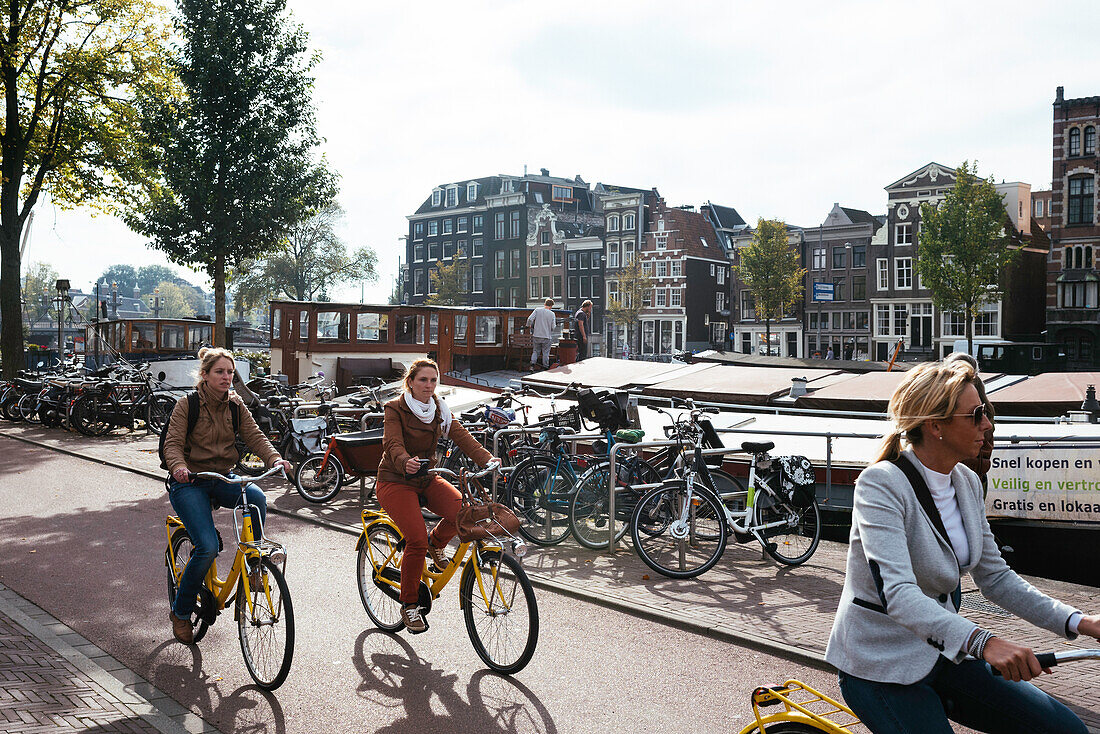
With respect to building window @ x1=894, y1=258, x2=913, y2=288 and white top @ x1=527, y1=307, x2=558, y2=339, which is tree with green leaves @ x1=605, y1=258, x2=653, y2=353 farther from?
white top @ x1=527, y1=307, x2=558, y2=339

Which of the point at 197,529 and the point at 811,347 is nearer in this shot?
the point at 197,529

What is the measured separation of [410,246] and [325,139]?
182ft

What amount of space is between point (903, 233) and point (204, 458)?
172 feet

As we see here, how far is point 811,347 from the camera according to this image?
58.2 metres

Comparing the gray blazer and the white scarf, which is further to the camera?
the white scarf

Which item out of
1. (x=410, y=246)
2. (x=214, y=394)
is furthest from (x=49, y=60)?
(x=410, y=246)

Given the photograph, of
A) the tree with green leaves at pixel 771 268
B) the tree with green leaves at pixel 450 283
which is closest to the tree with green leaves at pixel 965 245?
the tree with green leaves at pixel 771 268

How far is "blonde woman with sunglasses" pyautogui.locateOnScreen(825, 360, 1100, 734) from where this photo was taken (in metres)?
2.41

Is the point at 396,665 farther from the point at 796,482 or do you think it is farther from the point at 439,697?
the point at 796,482

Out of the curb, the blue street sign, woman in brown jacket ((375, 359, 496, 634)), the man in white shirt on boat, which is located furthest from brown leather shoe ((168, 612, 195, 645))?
the blue street sign

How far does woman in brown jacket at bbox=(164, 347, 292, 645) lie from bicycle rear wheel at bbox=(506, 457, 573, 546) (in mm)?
3783

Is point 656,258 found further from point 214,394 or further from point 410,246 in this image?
point 214,394

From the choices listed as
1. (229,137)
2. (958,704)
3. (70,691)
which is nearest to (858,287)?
(229,137)

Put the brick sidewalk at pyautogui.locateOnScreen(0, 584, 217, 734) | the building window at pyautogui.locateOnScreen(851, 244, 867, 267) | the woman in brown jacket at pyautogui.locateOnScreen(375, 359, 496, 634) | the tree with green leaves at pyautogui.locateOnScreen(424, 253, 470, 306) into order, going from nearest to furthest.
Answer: the brick sidewalk at pyautogui.locateOnScreen(0, 584, 217, 734) < the woman in brown jacket at pyautogui.locateOnScreen(375, 359, 496, 634) < the building window at pyautogui.locateOnScreen(851, 244, 867, 267) < the tree with green leaves at pyautogui.locateOnScreen(424, 253, 470, 306)
